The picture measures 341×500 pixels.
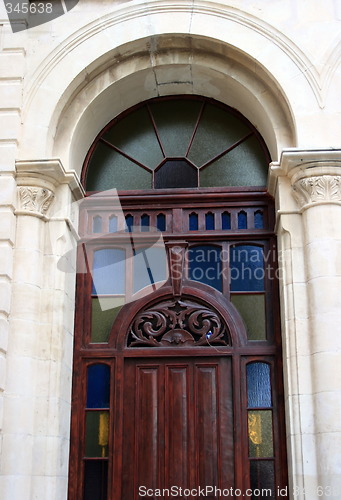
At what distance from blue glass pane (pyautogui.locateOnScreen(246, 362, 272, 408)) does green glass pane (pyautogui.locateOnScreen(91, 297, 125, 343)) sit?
1787 millimetres

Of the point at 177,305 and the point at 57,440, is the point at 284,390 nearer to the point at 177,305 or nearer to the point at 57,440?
the point at 177,305

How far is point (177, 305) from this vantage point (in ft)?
28.0

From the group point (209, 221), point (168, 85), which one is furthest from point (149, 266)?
point (168, 85)

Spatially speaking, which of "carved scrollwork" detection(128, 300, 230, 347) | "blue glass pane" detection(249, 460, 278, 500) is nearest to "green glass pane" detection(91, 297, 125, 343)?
"carved scrollwork" detection(128, 300, 230, 347)

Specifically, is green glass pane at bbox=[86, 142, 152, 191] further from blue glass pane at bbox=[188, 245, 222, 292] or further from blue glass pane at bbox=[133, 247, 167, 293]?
blue glass pane at bbox=[188, 245, 222, 292]

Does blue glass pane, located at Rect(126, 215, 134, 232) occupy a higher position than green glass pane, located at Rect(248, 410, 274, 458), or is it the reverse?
blue glass pane, located at Rect(126, 215, 134, 232)

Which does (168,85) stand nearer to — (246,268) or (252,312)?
(246,268)

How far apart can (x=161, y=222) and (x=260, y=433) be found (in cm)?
293

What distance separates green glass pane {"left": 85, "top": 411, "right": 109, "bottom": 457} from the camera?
26.4ft

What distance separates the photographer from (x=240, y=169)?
29.6ft

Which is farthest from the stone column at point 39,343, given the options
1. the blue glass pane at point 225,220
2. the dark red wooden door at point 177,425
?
the blue glass pane at point 225,220

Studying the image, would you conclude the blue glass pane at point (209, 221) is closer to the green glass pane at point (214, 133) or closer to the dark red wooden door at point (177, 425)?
the green glass pane at point (214, 133)

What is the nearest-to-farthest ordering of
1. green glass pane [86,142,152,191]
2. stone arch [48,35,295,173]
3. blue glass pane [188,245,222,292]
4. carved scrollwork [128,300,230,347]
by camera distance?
1. carved scrollwork [128,300,230,347]
2. stone arch [48,35,295,173]
3. blue glass pane [188,245,222,292]
4. green glass pane [86,142,152,191]

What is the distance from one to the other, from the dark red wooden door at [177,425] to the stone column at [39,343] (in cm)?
78
